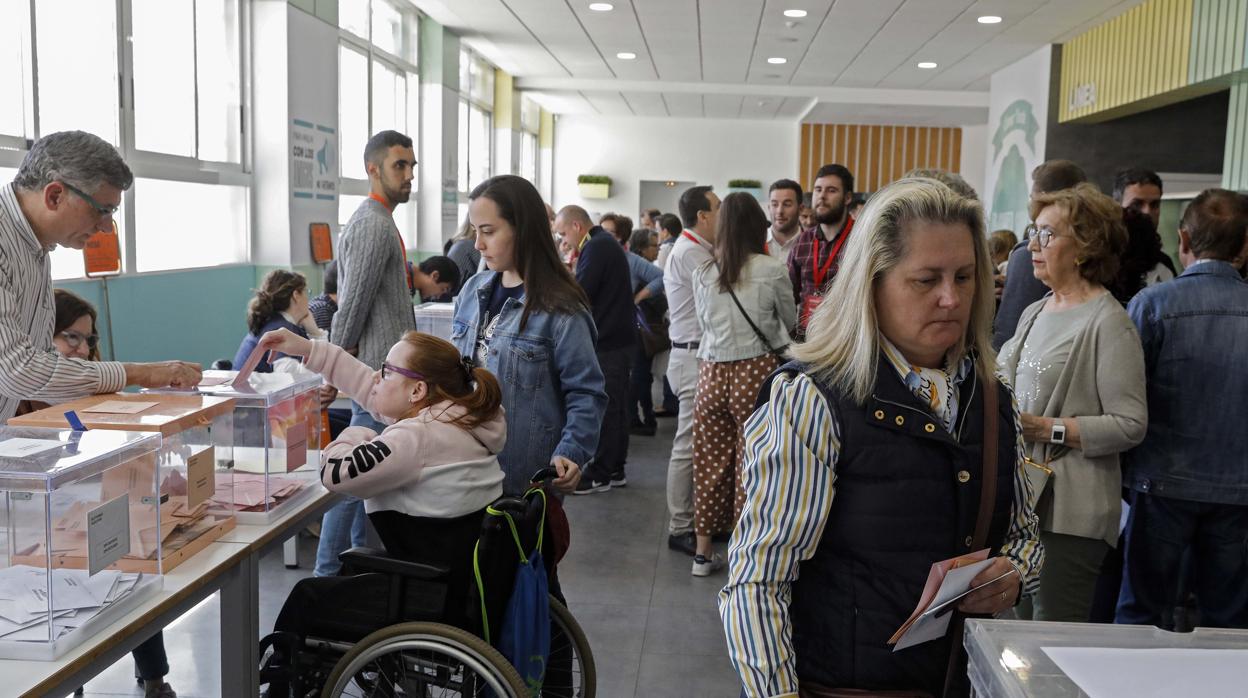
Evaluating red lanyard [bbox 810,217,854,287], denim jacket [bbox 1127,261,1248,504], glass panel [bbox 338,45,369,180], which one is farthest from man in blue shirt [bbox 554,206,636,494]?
glass panel [bbox 338,45,369,180]

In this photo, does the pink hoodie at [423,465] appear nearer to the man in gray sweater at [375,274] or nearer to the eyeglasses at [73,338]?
the man in gray sweater at [375,274]

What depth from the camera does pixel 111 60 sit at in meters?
4.57

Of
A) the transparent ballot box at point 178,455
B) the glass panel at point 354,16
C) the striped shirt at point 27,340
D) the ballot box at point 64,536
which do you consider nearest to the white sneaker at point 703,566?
the transparent ballot box at point 178,455

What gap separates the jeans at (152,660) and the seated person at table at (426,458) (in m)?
0.81

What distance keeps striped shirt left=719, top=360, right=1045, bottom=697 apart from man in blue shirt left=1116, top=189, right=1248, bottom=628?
60.0 inches

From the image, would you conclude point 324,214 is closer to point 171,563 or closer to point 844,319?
point 171,563

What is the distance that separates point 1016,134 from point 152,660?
10.6 metres

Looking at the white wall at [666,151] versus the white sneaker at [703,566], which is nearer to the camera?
the white sneaker at [703,566]

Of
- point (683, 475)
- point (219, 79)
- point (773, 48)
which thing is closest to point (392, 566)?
point (683, 475)

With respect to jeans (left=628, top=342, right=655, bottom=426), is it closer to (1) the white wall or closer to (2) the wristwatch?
(2) the wristwatch

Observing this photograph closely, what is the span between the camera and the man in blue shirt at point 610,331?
5.05 m

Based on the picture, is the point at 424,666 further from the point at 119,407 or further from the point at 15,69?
the point at 15,69

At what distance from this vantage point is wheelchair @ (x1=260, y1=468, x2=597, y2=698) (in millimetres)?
2068

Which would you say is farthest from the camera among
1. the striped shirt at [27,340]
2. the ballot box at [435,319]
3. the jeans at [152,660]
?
the ballot box at [435,319]
